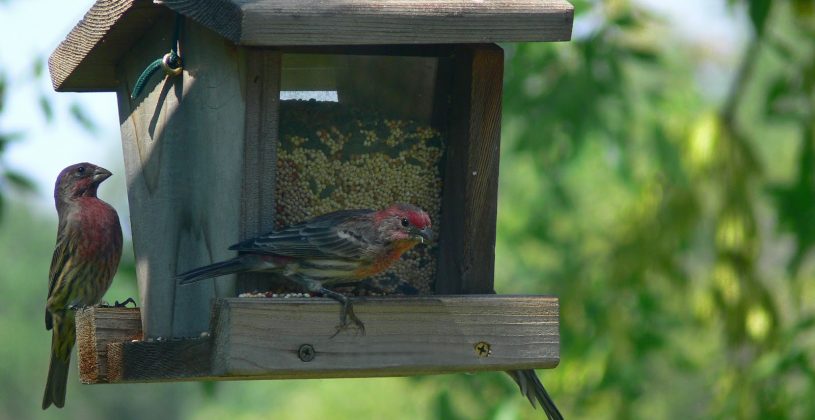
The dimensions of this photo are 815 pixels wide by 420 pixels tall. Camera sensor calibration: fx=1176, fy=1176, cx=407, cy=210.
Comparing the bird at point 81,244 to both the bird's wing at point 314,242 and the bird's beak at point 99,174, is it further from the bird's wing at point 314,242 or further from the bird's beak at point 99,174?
the bird's wing at point 314,242

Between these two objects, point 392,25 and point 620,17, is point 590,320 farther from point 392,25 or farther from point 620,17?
point 392,25

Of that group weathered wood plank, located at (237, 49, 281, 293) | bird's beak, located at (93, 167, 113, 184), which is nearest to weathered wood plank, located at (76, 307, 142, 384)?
weathered wood plank, located at (237, 49, 281, 293)

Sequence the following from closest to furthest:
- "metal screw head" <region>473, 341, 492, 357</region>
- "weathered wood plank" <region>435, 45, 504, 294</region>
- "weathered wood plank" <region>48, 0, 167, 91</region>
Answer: "metal screw head" <region>473, 341, 492, 357</region> → "weathered wood plank" <region>435, 45, 504, 294</region> → "weathered wood plank" <region>48, 0, 167, 91</region>

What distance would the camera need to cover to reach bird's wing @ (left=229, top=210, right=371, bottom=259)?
13.6 ft

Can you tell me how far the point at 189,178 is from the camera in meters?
4.47

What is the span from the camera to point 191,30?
14.7 feet

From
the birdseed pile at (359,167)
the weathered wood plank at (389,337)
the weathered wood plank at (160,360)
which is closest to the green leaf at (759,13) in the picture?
the birdseed pile at (359,167)

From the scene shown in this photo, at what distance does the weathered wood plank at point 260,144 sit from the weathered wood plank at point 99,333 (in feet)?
1.75

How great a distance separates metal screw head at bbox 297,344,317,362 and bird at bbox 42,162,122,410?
1867 mm

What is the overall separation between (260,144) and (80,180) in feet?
5.07

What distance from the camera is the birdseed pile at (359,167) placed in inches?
177

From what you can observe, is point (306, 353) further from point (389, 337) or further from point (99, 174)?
point (99, 174)

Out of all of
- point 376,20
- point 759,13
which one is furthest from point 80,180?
point 759,13

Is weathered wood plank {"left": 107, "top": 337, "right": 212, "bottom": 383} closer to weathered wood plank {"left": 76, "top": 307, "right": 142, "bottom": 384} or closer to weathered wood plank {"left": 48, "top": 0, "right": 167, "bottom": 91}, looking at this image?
weathered wood plank {"left": 76, "top": 307, "right": 142, "bottom": 384}
